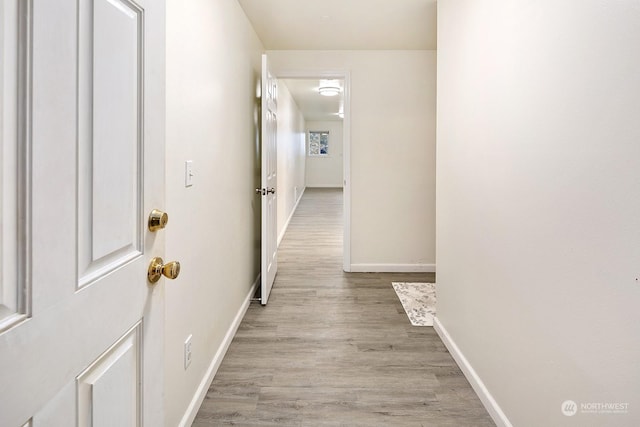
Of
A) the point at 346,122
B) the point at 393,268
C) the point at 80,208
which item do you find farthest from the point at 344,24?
the point at 80,208

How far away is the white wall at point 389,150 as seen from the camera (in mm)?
4363

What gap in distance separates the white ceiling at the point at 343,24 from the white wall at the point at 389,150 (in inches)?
6.7

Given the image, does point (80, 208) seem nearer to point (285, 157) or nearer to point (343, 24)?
point (343, 24)

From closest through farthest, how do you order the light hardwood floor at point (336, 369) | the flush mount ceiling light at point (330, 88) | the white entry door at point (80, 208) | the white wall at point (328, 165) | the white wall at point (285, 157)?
the white entry door at point (80, 208) → the light hardwood floor at point (336, 369) → the white wall at point (285, 157) → the flush mount ceiling light at point (330, 88) → the white wall at point (328, 165)

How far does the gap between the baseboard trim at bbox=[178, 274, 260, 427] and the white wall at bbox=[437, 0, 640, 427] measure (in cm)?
135

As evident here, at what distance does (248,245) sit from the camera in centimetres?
342

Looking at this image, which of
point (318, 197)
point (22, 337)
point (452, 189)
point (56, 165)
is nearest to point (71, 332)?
point (22, 337)

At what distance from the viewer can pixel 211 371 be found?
223 cm

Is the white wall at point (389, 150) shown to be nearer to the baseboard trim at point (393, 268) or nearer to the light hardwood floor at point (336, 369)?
A: the baseboard trim at point (393, 268)

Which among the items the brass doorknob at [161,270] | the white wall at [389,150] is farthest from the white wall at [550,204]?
Answer: the white wall at [389,150]

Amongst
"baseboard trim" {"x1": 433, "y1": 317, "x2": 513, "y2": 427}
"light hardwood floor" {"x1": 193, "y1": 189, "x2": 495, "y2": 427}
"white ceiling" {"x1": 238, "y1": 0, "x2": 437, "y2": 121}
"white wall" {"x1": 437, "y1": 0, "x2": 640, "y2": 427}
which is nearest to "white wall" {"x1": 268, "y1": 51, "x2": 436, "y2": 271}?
"white ceiling" {"x1": 238, "y1": 0, "x2": 437, "y2": 121}

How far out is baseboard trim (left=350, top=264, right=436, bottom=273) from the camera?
179 inches

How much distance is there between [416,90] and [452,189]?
220 cm

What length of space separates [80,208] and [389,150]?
13.2 ft
